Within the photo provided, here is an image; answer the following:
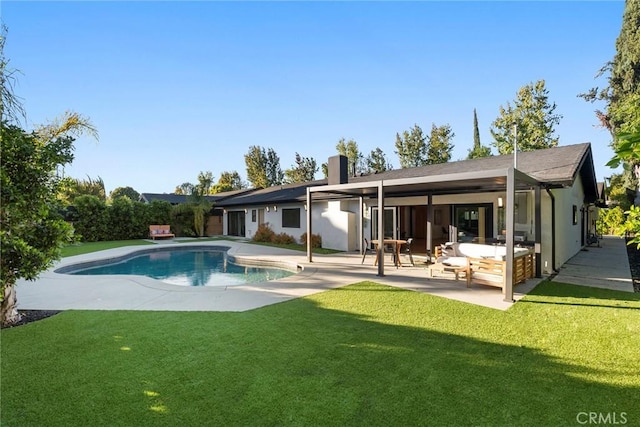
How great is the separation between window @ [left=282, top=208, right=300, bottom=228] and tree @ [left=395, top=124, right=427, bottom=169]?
2544cm

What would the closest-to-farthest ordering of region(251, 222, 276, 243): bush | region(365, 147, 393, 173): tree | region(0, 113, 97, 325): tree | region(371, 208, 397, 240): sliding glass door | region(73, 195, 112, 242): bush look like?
1. region(0, 113, 97, 325): tree
2. region(371, 208, 397, 240): sliding glass door
3. region(73, 195, 112, 242): bush
4. region(251, 222, 276, 243): bush
5. region(365, 147, 393, 173): tree

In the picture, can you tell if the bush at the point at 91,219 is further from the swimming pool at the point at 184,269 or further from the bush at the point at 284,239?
the bush at the point at 284,239

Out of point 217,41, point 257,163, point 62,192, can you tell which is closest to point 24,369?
point 62,192

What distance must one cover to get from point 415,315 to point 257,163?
45.4 meters

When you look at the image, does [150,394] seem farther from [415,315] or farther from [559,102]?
[559,102]

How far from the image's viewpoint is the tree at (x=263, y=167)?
48469 millimetres

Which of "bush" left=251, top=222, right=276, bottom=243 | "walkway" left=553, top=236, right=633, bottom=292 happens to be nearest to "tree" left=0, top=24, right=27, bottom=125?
"walkway" left=553, top=236, right=633, bottom=292

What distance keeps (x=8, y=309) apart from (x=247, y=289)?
4.41 metres

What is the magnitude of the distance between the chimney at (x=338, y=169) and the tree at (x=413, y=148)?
27651 mm

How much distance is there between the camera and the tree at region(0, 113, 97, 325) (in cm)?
495

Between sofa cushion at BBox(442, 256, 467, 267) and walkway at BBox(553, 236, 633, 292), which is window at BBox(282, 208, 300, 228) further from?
walkway at BBox(553, 236, 633, 292)

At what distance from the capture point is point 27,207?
209 inches

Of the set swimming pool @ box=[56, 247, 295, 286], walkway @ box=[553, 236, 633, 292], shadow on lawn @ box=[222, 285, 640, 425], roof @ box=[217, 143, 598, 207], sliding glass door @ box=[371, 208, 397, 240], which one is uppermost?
roof @ box=[217, 143, 598, 207]

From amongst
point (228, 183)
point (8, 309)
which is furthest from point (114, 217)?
point (228, 183)
